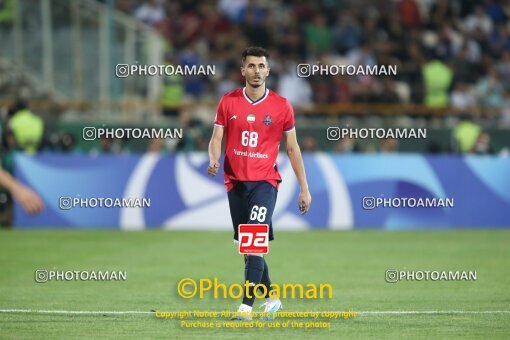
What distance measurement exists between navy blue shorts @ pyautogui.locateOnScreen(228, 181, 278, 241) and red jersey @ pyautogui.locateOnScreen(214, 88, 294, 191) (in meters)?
0.07

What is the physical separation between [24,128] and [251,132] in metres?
12.9

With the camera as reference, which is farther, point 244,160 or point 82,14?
point 82,14

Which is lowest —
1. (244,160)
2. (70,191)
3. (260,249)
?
(70,191)

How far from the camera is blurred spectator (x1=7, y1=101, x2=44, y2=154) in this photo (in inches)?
910

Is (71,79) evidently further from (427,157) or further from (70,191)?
(427,157)

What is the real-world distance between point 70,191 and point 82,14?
5.68 m

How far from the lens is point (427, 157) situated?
2250 centimetres

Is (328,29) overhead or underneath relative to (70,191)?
overhead

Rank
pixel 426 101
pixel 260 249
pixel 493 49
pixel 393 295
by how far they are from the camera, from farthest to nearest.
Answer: pixel 493 49, pixel 426 101, pixel 393 295, pixel 260 249

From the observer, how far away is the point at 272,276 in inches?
594

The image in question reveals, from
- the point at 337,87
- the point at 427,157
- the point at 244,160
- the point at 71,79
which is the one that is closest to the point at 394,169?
the point at 427,157

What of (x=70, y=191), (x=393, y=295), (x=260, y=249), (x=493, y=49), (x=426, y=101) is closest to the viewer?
(x=260, y=249)

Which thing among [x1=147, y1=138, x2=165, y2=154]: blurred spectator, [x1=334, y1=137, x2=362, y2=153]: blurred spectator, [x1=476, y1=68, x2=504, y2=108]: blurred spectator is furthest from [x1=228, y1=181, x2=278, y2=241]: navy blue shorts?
[x1=476, y1=68, x2=504, y2=108]: blurred spectator

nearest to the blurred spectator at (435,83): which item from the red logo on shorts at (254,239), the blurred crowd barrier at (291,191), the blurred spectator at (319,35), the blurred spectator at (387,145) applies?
the blurred spectator at (319,35)
